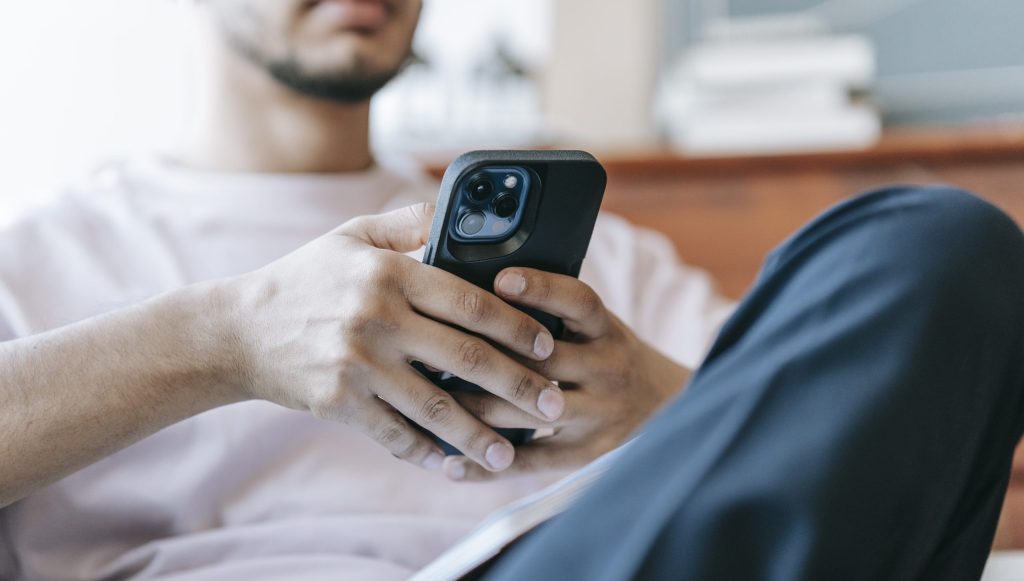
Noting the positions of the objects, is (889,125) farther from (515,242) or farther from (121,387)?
(121,387)

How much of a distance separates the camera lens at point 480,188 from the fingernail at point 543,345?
80 millimetres

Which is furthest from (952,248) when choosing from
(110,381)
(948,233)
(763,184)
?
(763,184)

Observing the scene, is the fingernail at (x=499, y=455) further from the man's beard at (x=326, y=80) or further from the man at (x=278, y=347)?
the man's beard at (x=326, y=80)

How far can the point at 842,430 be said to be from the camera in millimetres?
364

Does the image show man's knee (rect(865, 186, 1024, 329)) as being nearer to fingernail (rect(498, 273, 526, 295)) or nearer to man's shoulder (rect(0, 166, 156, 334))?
fingernail (rect(498, 273, 526, 295))

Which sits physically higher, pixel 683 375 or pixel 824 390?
pixel 824 390

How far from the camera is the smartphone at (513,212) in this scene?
0.45m

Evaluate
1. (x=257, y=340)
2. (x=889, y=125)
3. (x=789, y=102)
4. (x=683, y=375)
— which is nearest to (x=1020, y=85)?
(x=889, y=125)

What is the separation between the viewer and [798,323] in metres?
0.40

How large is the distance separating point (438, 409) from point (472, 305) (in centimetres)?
7

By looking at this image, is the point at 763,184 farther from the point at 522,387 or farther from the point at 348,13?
the point at 522,387

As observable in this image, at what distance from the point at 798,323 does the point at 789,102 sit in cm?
87

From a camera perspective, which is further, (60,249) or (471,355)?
(60,249)

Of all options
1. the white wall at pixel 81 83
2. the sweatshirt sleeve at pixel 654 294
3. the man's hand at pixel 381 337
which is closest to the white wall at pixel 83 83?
the white wall at pixel 81 83
